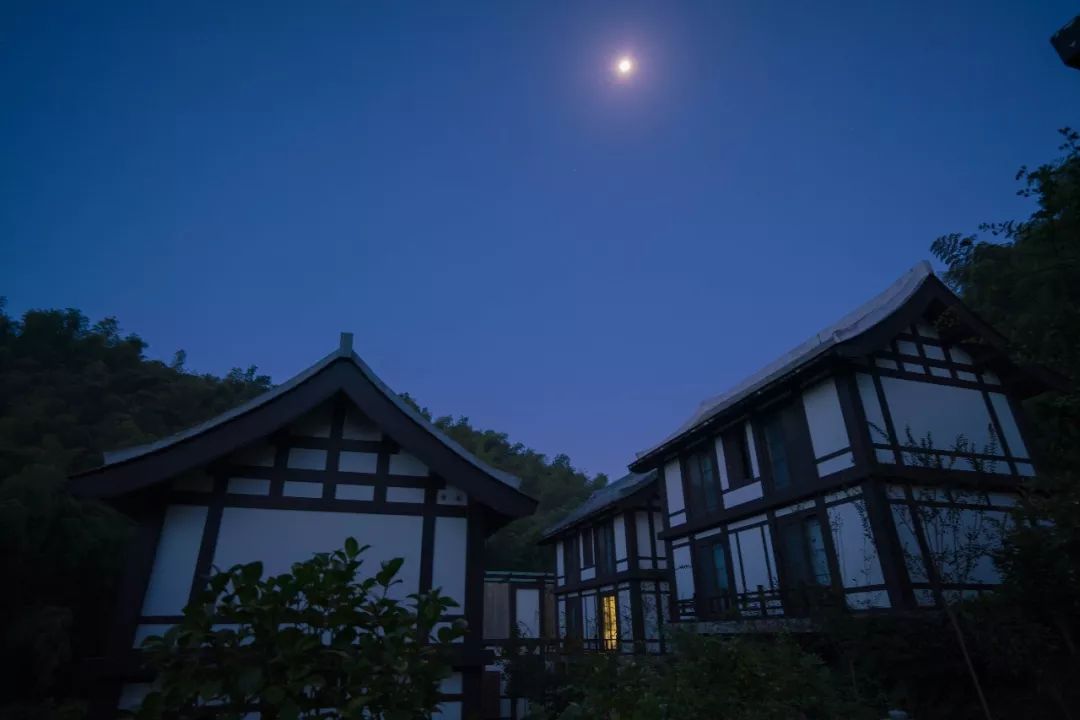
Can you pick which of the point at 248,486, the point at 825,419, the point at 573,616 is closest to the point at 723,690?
the point at 248,486

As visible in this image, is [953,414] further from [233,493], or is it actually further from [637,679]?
[233,493]

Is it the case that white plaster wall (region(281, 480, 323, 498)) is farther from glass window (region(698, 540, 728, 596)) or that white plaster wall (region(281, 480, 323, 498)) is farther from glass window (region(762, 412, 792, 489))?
glass window (region(698, 540, 728, 596))

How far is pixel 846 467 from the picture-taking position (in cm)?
1218

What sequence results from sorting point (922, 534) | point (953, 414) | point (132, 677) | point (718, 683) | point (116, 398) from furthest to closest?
1. point (116, 398)
2. point (953, 414)
3. point (922, 534)
4. point (132, 677)
5. point (718, 683)

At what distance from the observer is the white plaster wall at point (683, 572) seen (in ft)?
54.6

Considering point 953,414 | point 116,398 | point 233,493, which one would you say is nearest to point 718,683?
point 233,493

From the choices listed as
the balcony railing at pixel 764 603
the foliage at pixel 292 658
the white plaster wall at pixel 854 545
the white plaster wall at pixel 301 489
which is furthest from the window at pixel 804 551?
the foliage at pixel 292 658

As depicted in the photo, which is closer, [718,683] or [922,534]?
[718,683]

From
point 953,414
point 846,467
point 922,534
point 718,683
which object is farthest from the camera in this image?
point 953,414

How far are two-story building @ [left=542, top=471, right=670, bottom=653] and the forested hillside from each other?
13.9 metres

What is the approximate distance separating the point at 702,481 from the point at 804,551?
4134 mm

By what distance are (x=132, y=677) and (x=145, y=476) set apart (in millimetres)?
2198

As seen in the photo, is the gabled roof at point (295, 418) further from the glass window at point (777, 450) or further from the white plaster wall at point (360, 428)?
the glass window at point (777, 450)

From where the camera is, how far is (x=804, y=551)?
1301 centimetres
